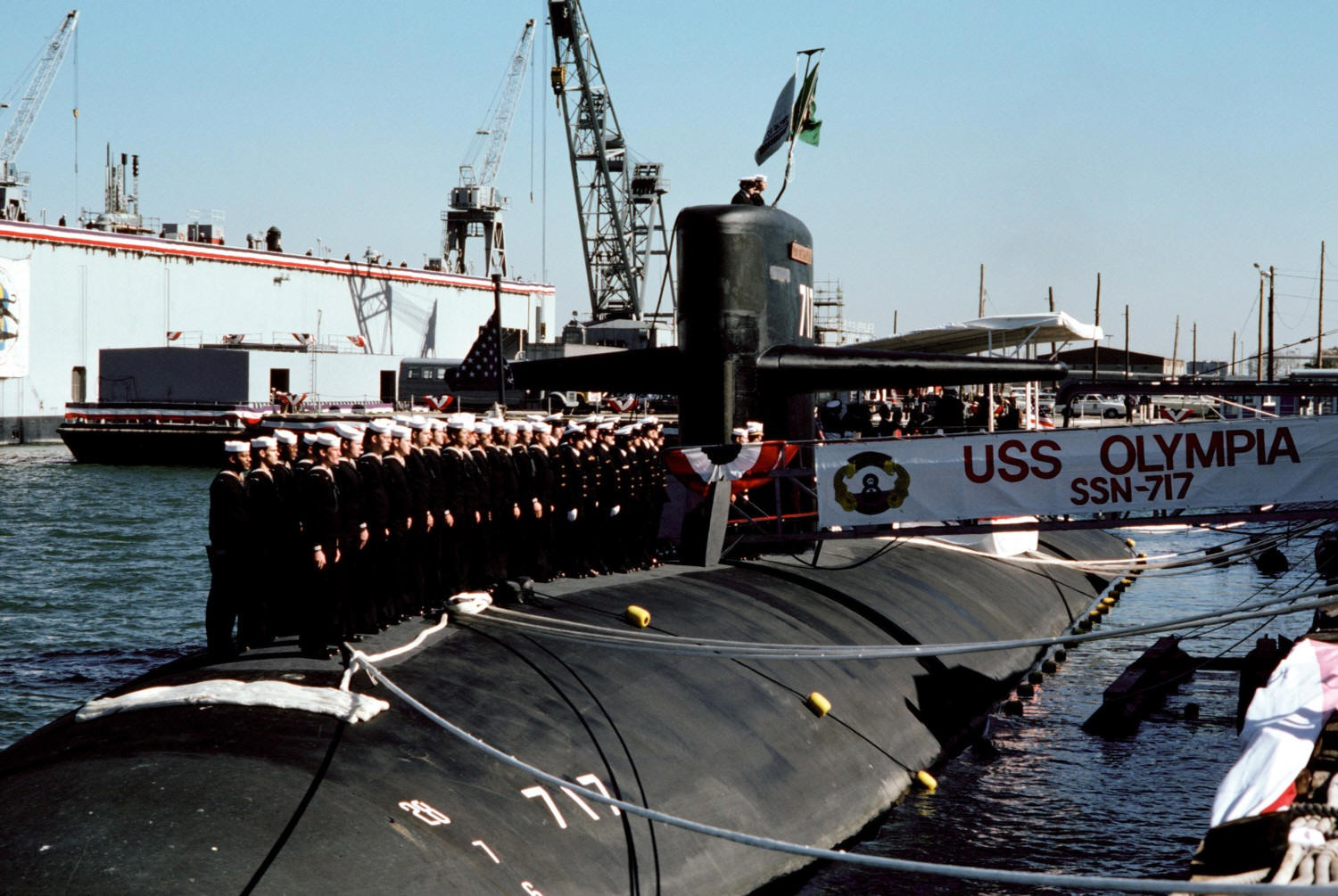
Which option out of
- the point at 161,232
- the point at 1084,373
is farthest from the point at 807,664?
the point at 1084,373

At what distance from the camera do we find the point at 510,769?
23.2 feet

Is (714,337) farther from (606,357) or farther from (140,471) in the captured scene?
(140,471)

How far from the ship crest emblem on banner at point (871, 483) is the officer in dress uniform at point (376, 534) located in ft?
17.4

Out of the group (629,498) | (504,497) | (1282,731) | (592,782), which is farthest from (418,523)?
(1282,731)

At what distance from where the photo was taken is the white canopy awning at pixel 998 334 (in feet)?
67.9

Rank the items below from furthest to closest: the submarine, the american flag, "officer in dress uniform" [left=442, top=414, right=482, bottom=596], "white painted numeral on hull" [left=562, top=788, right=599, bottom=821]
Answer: the american flag → "officer in dress uniform" [left=442, top=414, right=482, bottom=596] → "white painted numeral on hull" [left=562, top=788, right=599, bottom=821] → the submarine

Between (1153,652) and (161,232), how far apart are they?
6186 cm

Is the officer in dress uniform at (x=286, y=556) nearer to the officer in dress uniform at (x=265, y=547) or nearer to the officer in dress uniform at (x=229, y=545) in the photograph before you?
the officer in dress uniform at (x=265, y=547)

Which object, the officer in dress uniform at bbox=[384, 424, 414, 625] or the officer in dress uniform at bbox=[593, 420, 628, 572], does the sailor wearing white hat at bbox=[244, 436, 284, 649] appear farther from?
the officer in dress uniform at bbox=[593, 420, 628, 572]

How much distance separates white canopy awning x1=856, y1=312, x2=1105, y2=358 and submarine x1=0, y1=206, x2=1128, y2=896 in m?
6.64

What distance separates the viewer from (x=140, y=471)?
51219 mm

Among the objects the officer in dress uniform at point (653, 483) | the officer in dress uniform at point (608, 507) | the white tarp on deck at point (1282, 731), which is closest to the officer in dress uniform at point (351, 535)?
the officer in dress uniform at point (608, 507)

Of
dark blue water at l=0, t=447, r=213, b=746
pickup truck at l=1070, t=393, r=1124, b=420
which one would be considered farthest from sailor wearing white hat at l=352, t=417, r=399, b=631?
Result: pickup truck at l=1070, t=393, r=1124, b=420

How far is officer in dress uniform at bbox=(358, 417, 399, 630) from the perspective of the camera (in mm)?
9195
